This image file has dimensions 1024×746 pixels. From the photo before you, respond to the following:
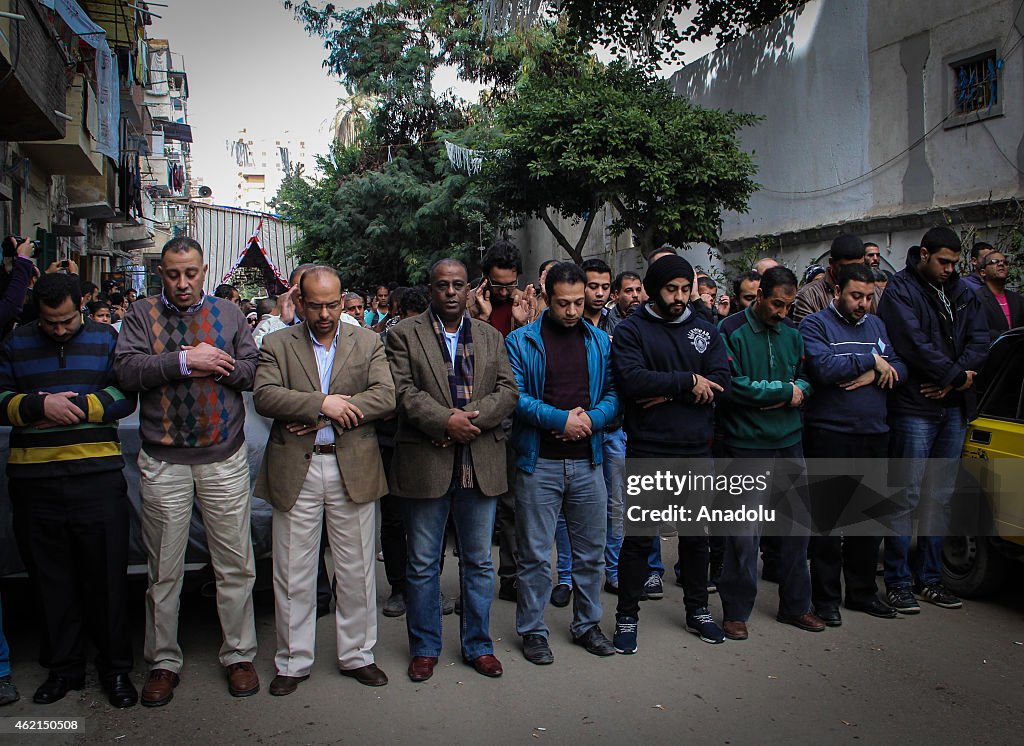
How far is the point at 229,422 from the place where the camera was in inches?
163

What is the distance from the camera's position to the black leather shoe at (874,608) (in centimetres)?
511

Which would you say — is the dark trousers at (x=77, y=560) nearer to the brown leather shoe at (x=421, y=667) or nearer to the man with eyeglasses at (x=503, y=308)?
the brown leather shoe at (x=421, y=667)

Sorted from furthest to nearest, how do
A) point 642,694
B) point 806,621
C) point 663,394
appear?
point 806,621 < point 663,394 < point 642,694

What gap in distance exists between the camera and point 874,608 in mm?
5129

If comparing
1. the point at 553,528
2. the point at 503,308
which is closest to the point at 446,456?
the point at 553,528

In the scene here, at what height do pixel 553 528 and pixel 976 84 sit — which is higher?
pixel 976 84

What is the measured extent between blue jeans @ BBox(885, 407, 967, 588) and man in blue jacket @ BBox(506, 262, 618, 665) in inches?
77.3

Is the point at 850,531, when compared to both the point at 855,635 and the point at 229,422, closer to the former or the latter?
the point at 855,635

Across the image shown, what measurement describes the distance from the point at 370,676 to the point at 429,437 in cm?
120

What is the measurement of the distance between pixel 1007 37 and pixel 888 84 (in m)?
2.33

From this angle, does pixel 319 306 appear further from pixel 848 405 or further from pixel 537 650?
pixel 848 405

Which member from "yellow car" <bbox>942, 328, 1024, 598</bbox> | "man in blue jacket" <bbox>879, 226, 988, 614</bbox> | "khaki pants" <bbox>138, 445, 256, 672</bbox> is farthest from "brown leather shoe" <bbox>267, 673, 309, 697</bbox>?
"yellow car" <bbox>942, 328, 1024, 598</bbox>

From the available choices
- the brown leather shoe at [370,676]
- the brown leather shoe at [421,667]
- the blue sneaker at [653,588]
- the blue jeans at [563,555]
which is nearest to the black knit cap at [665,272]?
the blue jeans at [563,555]

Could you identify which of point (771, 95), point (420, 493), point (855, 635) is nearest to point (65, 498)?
point (420, 493)
